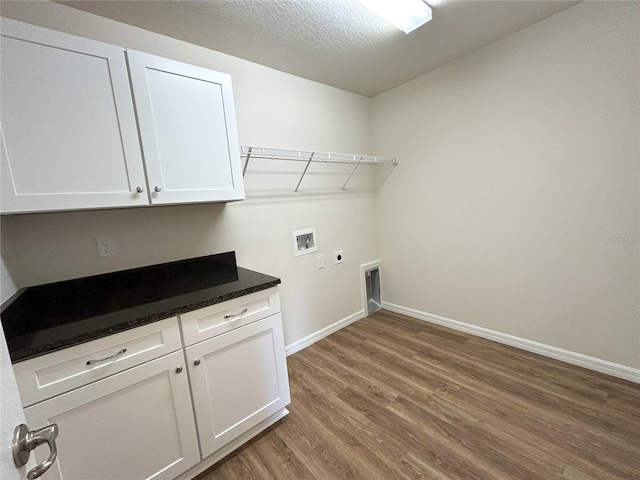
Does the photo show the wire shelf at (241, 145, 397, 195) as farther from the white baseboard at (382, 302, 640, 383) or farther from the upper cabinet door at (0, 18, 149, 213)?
the white baseboard at (382, 302, 640, 383)

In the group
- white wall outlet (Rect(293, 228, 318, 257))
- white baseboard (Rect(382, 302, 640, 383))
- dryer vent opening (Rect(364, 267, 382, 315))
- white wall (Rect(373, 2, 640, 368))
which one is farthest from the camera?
dryer vent opening (Rect(364, 267, 382, 315))

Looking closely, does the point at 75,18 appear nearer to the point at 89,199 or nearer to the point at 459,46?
the point at 89,199

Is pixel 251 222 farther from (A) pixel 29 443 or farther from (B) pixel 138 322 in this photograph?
(A) pixel 29 443

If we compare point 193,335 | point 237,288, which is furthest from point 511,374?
point 193,335

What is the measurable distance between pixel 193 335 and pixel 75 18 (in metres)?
1.79

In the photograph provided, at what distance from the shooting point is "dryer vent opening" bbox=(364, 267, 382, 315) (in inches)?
125

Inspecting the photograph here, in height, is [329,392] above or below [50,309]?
below

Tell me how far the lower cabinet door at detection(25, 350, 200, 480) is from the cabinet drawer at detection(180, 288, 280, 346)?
122mm

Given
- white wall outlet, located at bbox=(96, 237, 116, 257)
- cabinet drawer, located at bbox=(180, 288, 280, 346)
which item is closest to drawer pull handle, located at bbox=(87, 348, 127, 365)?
cabinet drawer, located at bbox=(180, 288, 280, 346)

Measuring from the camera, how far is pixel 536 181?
6.53 ft

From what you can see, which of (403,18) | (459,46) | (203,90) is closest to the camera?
(203,90)

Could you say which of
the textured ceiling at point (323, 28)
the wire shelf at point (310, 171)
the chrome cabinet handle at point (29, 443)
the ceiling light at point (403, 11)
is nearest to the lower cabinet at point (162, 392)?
the chrome cabinet handle at point (29, 443)

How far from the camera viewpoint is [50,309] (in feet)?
4.24

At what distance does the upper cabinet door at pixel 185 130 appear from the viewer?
137 centimetres
